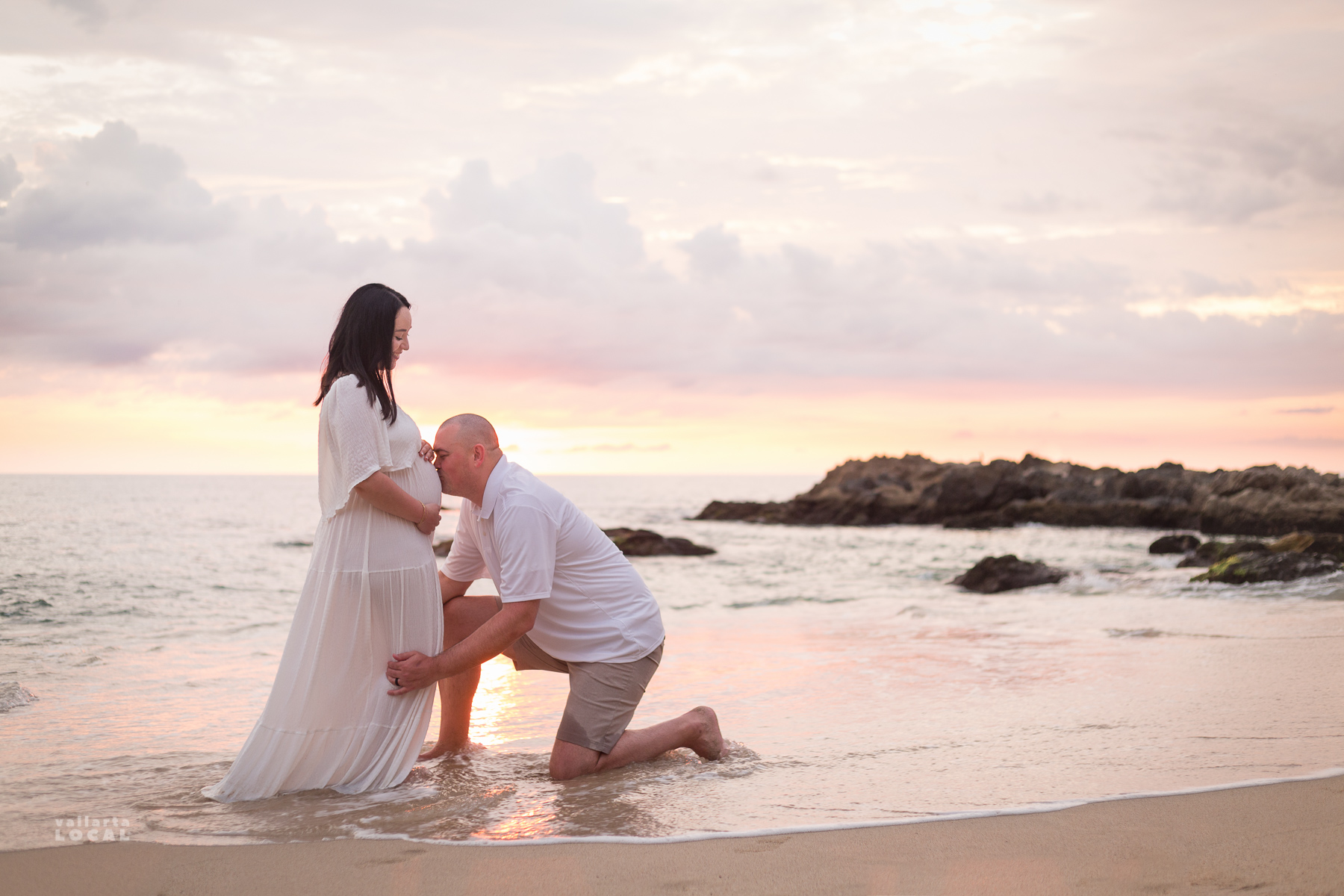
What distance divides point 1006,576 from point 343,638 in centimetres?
1229

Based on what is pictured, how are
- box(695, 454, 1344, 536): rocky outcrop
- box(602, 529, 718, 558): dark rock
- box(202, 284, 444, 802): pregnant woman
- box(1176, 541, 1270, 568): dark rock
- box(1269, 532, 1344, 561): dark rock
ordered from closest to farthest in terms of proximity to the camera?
box(202, 284, 444, 802): pregnant woman
box(1269, 532, 1344, 561): dark rock
box(1176, 541, 1270, 568): dark rock
box(602, 529, 718, 558): dark rock
box(695, 454, 1344, 536): rocky outcrop

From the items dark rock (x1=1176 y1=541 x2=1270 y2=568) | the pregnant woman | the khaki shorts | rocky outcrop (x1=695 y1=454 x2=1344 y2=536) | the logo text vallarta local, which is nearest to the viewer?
the logo text vallarta local

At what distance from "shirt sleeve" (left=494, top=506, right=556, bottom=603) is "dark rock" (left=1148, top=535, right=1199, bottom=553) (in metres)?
19.9

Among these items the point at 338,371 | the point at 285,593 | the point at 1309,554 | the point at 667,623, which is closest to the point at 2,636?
the point at 285,593

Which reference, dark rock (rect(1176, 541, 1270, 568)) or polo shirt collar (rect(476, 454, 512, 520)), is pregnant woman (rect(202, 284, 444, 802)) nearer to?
polo shirt collar (rect(476, 454, 512, 520))

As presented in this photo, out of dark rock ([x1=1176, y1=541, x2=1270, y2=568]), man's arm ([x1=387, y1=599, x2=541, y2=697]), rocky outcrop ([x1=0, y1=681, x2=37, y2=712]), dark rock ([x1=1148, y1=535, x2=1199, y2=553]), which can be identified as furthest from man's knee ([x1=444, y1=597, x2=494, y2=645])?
dark rock ([x1=1148, y1=535, x2=1199, y2=553])

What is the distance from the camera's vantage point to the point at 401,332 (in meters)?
4.20

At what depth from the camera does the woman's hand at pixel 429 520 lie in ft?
13.8

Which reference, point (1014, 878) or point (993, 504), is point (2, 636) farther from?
point (993, 504)

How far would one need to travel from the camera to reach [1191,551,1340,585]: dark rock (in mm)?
12547

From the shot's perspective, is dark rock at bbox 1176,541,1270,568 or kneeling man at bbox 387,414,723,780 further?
dark rock at bbox 1176,541,1270,568

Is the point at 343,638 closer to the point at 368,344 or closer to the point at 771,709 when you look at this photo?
the point at 368,344

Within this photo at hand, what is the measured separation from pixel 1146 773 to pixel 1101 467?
50352mm

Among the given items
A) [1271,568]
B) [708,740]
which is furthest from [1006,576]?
[708,740]
